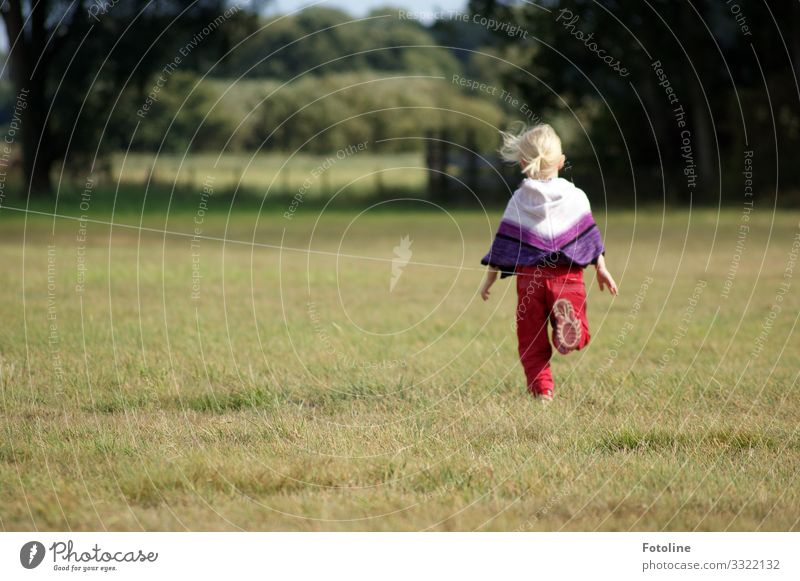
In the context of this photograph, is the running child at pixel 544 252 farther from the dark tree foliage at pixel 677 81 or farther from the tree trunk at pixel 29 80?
the tree trunk at pixel 29 80

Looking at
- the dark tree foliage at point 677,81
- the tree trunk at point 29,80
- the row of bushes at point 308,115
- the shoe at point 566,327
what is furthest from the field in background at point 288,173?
the shoe at point 566,327

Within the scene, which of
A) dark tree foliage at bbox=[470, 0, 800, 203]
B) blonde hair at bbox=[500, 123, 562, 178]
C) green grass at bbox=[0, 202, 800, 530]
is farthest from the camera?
dark tree foliage at bbox=[470, 0, 800, 203]

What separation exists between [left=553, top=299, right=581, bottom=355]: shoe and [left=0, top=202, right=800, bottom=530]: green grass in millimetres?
336

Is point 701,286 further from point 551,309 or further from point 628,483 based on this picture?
point 628,483

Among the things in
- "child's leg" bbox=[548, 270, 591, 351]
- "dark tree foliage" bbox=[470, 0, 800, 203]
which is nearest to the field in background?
"dark tree foliage" bbox=[470, 0, 800, 203]

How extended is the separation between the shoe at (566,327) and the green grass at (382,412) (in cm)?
34

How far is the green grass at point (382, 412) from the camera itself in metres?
4.62

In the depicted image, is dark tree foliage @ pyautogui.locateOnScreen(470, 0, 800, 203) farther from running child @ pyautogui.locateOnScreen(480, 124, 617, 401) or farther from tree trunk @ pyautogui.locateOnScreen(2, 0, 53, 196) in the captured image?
running child @ pyautogui.locateOnScreen(480, 124, 617, 401)

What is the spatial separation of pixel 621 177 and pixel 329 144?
22283mm

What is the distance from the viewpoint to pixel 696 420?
6.02 metres

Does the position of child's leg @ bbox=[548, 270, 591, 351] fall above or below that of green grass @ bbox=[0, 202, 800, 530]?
above

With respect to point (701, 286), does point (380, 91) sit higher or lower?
higher

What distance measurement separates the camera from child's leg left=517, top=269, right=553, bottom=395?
661cm
